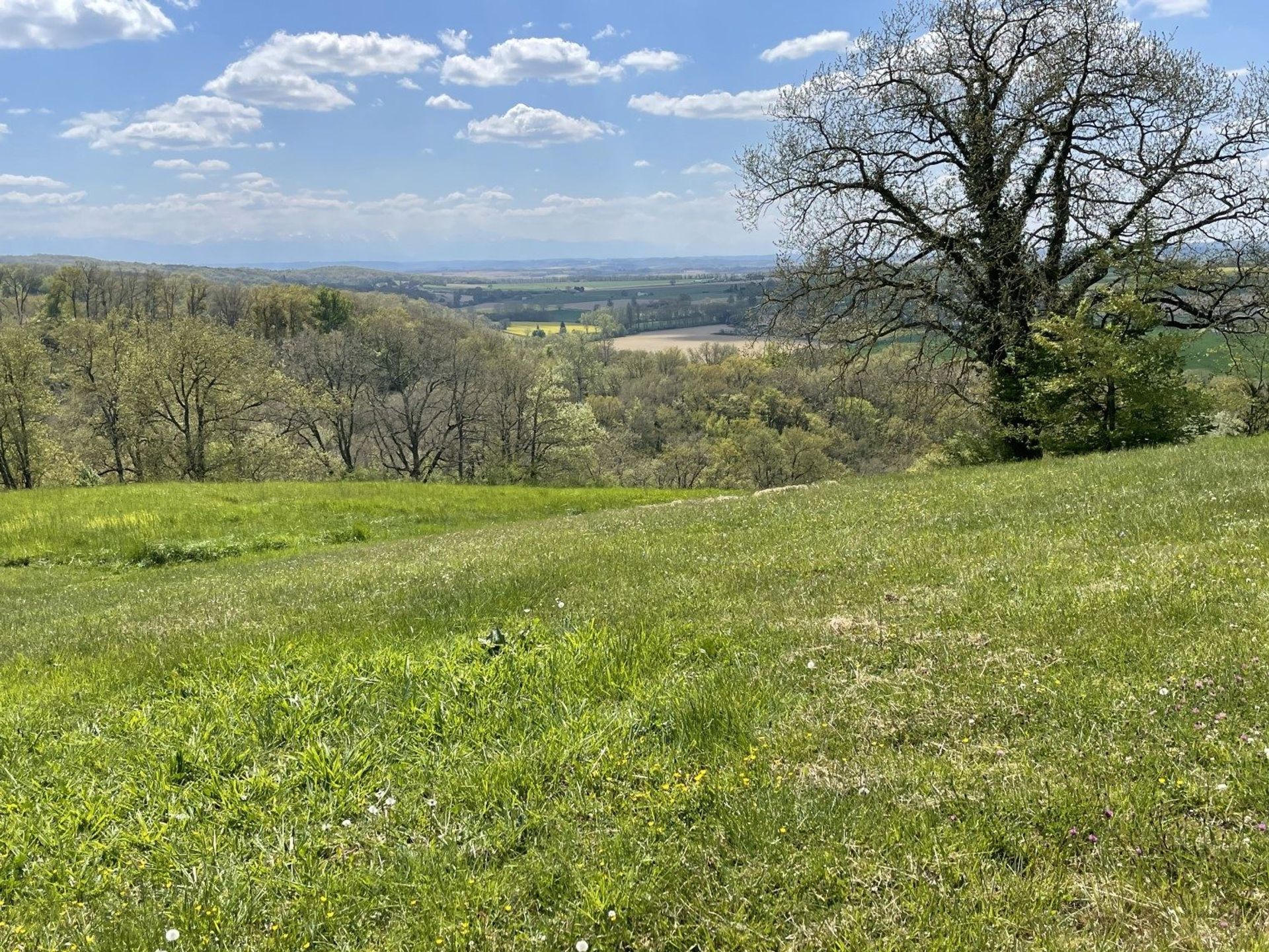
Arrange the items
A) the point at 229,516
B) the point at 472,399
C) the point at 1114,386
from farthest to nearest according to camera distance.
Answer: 1. the point at 472,399
2. the point at 229,516
3. the point at 1114,386

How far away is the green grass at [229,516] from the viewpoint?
74.7ft

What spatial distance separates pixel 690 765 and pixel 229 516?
25415 mm

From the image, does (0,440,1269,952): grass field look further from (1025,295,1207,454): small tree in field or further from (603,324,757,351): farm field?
(603,324,757,351): farm field

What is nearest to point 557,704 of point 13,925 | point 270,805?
point 270,805

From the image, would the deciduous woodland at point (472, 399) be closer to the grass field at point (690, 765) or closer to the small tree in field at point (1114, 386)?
the small tree in field at point (1114, 386)

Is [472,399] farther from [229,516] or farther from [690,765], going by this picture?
[690,765]

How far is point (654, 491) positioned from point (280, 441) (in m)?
32.4

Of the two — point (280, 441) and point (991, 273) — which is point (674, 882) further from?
point (280, 441)

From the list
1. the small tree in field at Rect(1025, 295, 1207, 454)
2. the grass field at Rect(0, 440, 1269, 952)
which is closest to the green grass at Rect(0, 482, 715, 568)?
the grass field at Rect(0, 440, 1269, 952)

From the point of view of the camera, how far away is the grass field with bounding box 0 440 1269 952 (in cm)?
360

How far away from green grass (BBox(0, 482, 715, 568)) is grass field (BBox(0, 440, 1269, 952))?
15634 mm

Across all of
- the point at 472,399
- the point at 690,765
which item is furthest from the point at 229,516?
the point at 472,399

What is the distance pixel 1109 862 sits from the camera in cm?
357

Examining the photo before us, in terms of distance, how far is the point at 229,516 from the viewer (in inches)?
1007
